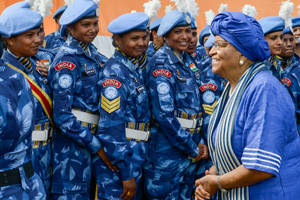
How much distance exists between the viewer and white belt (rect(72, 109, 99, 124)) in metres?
3.63

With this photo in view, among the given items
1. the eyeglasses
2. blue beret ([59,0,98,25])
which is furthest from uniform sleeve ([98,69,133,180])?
the eyeglasses

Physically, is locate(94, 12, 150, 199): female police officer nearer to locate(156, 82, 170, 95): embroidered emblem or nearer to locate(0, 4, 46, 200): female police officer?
locate(156, 82, 170, 95): embroidered emblem

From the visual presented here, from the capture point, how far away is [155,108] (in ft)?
13.0

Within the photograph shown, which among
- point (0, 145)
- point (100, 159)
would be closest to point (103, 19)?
point (100, 159)

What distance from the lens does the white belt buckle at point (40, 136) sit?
11.5ft

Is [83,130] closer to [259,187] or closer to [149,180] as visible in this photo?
[149,180]

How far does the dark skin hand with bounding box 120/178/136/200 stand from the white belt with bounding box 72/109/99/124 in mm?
579

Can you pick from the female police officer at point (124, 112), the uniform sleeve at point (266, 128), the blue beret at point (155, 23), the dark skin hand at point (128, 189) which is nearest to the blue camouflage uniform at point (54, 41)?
the blue beret at point (155, 23)

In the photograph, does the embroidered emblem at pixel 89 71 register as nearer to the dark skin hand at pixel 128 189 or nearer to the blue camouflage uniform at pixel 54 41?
the dark skin hand at pixel 128 189

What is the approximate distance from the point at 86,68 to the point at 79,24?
1.46 feet

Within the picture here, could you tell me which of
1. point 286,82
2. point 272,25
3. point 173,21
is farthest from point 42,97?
point 286,82

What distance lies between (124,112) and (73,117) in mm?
422

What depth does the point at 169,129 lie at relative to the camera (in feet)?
13.0

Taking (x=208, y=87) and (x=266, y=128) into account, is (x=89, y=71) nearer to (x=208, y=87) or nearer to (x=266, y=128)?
(x=208, y=87)
